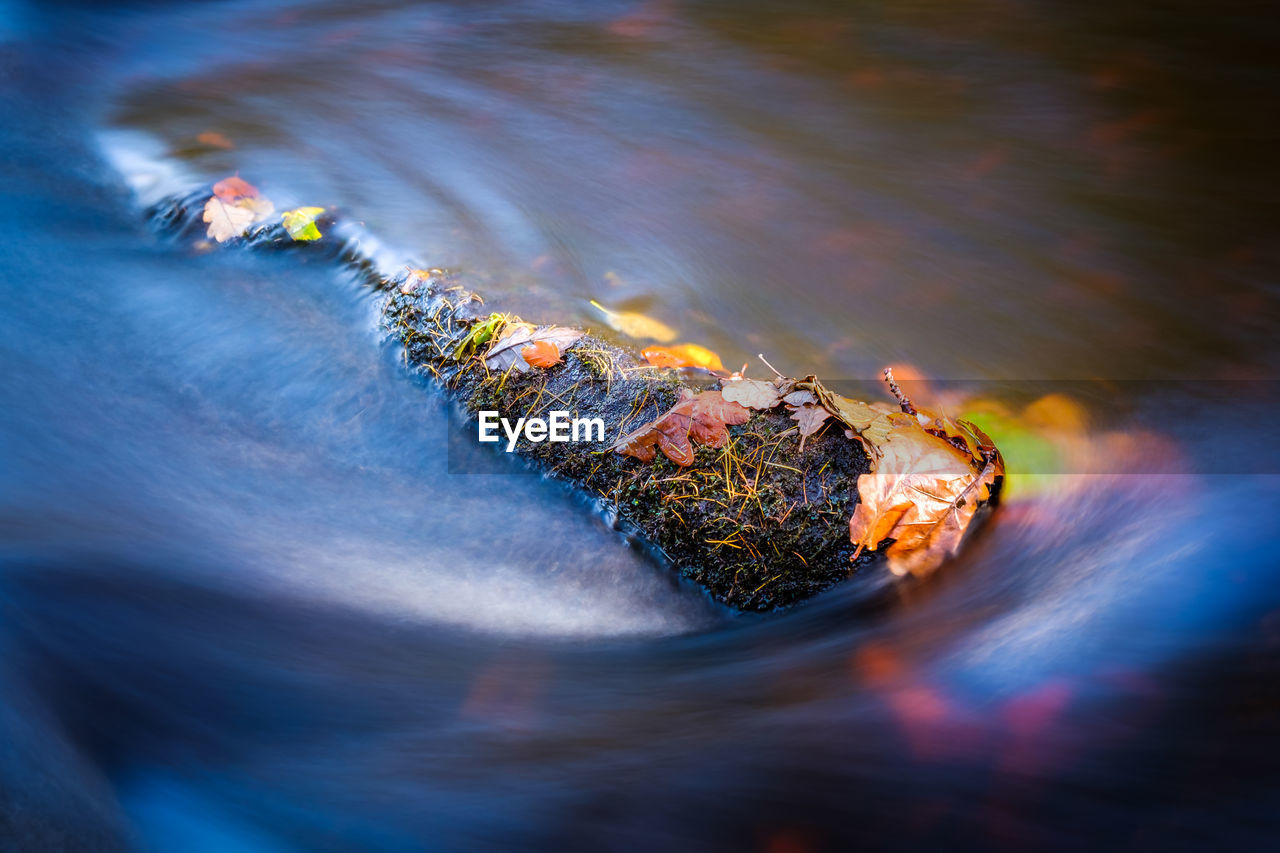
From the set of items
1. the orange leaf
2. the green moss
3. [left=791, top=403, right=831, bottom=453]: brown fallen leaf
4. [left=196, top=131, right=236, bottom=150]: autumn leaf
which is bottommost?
the green moss

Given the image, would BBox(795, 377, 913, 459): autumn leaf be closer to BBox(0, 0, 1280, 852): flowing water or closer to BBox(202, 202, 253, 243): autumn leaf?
BBox(0, 0, 1280, 852): flowing water

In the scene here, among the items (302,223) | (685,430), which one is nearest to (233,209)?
(302,223)

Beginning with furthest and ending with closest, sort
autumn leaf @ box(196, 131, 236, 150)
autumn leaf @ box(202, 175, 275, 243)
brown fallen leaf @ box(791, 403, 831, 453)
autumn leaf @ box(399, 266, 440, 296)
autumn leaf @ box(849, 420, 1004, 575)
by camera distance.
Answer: autumn leaf @ box(196, 131, 236, 150), autumn leaf @ box(202, 175, 275, 243), autumn leaf @ box(399, 266, 440, 296), brown fallen leaf @ box(791, 403, 831, 453), autumn leaf @ box(849, 420, 1004, 575)

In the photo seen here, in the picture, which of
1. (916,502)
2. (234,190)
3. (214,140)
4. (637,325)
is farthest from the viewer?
(214,140)

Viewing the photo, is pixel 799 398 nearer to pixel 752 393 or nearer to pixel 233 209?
pixel 752 393

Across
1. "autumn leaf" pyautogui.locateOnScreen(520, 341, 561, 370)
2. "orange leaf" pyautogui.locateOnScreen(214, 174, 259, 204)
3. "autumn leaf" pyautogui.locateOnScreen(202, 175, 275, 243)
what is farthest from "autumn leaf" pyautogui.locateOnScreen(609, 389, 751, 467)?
"orange leaf" pyautogui.locateOnScreen(214, 174, 259, 204)
